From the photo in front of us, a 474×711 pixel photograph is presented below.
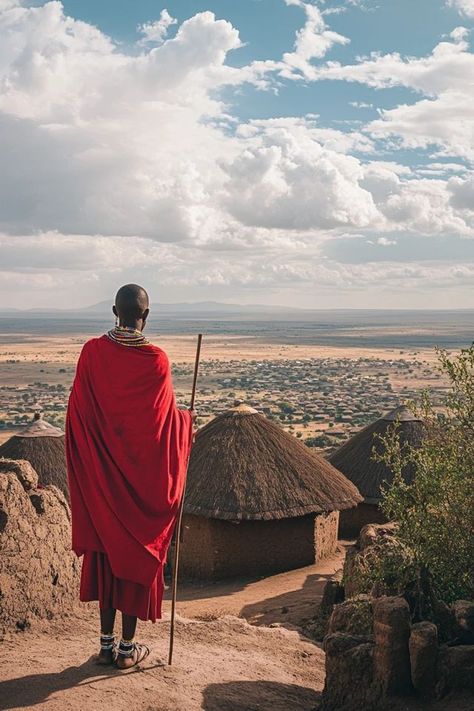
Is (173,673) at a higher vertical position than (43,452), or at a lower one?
higher

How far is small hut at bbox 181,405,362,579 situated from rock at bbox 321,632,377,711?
6.31 meters

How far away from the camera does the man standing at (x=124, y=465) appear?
15.4 feet

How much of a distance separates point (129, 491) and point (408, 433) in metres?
10.7

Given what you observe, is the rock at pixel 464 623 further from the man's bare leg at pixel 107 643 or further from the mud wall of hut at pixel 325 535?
the mud wall of hut at pixel 325 535

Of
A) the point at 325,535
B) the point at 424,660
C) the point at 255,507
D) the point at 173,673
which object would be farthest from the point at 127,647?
the point at 325,535

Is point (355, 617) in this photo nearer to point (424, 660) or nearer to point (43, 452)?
point (424, 660)

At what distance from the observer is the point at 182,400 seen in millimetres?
53656

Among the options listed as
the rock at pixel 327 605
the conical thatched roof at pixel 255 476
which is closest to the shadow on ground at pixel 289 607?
the rock at pixel 327 605

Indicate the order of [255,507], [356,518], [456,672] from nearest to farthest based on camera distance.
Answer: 1. [456,672]
2. [255,507]
3. [356,518]

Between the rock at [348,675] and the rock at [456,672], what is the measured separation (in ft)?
1.45

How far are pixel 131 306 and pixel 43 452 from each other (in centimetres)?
947

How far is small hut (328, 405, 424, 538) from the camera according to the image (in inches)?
550

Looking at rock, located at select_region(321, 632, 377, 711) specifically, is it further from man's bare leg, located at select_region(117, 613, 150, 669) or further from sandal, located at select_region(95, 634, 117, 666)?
sandal, located at select_region(95, 634, 117, 666)

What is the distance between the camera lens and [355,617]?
18.7ft
